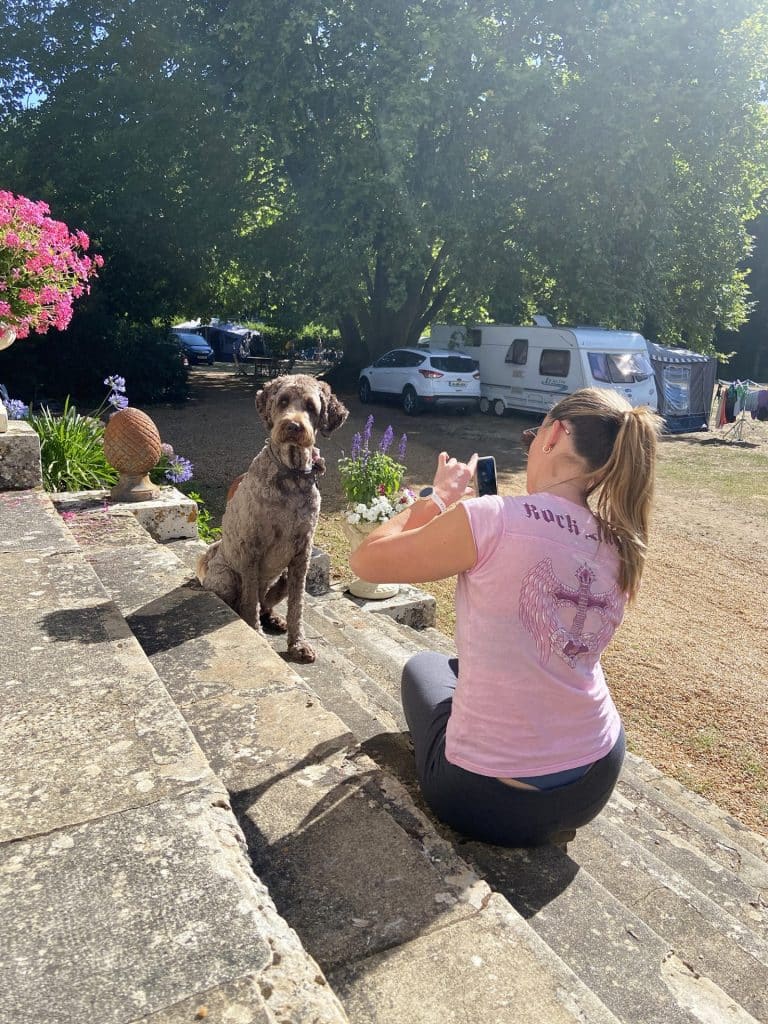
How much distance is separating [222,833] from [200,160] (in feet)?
64.0

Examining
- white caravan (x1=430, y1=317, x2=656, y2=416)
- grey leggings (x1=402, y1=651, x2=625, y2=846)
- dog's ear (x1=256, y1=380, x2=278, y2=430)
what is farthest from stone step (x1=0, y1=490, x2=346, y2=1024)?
white caravan (x1=430, y1=317, x2=656, y2=416)

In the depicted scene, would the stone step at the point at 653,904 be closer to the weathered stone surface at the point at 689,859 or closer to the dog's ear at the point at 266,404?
the weathered stone surface at the point at 689,859

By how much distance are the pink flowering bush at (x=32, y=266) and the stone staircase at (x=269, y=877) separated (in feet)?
6.76

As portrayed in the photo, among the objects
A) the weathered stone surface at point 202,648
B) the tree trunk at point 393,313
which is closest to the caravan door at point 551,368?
the tree trunk at point 393,313

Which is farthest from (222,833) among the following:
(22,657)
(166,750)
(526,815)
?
(22,657)

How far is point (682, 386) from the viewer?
1845 centimetres

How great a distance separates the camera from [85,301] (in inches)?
678

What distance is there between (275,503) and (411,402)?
15239mm

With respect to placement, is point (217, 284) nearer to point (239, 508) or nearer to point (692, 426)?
point (692, 426)

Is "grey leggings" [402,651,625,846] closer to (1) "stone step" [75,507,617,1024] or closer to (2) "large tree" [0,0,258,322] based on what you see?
(1) "stone step" [75,507,617,1024]

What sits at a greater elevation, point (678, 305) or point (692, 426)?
point (678, 305)

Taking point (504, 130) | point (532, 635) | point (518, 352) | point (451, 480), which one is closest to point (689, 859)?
point (532, 635)

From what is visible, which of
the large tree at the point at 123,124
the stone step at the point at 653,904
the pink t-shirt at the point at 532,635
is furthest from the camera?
the large tree at the point at 123,124

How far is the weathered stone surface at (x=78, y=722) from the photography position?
167cm
